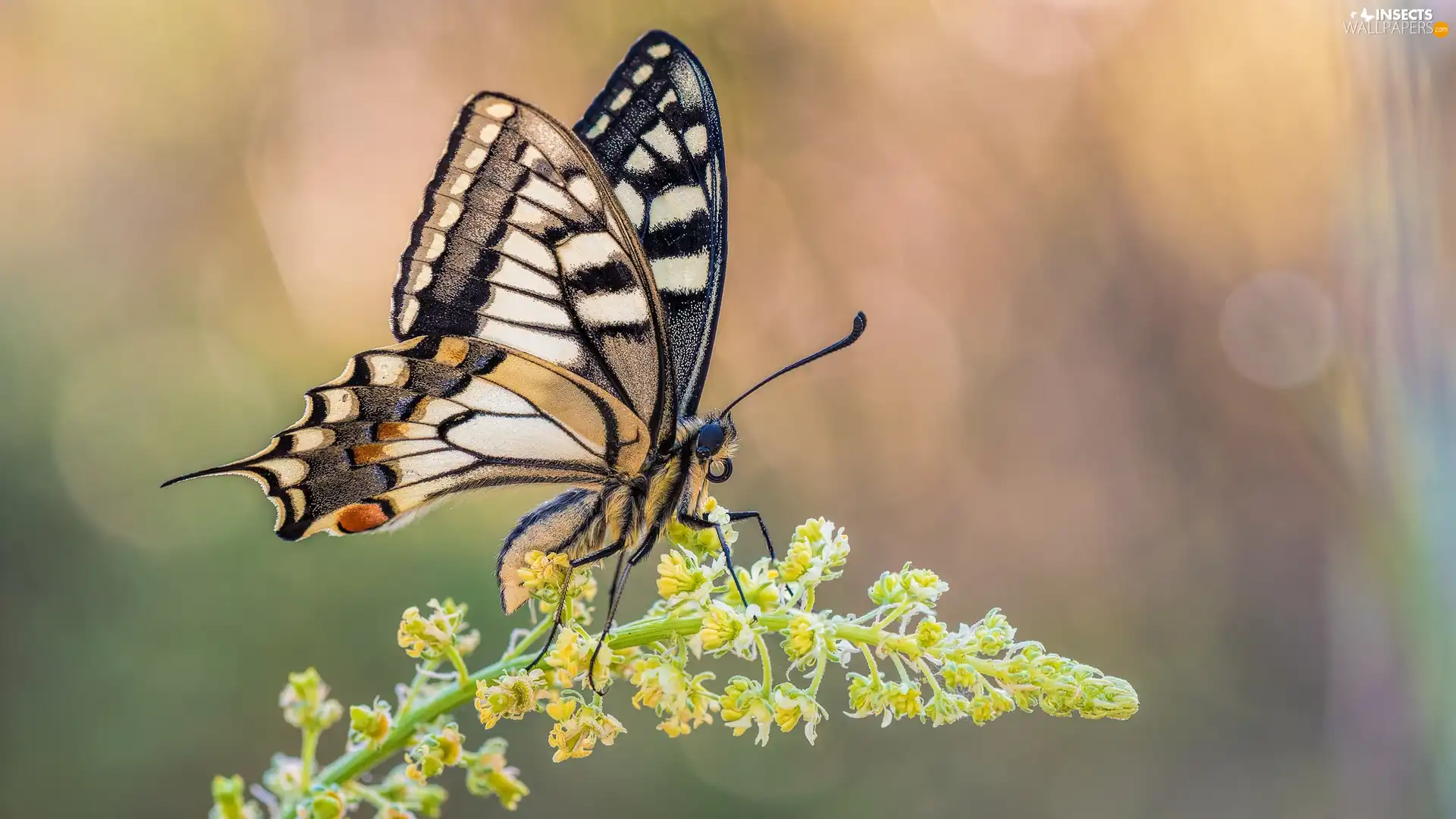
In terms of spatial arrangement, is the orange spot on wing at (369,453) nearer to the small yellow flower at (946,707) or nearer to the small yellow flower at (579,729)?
the small yellow flower at (579,729)

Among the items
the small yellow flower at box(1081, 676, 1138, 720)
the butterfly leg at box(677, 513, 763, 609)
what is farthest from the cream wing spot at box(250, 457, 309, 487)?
the small yellow flower at box(1081, 676, 1138, 720)

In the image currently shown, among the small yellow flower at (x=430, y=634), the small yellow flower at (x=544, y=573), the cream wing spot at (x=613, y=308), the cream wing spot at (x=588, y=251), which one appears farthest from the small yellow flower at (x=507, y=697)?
the cream wing spot at (x=588, y=251)

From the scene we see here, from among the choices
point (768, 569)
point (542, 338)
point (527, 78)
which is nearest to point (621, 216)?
point (542, 338)

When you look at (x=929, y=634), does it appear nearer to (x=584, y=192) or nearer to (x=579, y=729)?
(x=579, y=729)

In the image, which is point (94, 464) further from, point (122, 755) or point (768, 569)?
point (768, 569)

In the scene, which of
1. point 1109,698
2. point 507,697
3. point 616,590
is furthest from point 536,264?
point 1109,698

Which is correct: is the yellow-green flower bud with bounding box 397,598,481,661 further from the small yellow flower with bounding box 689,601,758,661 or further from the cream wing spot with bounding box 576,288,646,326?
the cream wing spot with bounding box 576,288,646,326

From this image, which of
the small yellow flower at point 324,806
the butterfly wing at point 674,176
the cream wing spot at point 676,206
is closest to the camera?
the small yellow flower at point 324,806

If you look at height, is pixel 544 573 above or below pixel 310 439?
below
